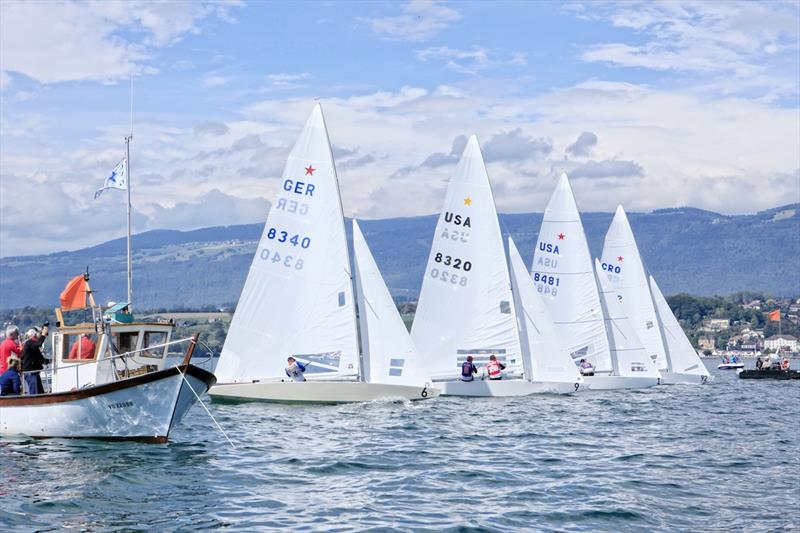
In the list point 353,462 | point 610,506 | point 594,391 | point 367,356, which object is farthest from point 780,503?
point 594,391

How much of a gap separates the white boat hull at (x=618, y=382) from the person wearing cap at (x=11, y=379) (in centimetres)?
3018

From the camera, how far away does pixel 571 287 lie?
5588 centimetres

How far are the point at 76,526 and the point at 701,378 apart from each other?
2169 inches

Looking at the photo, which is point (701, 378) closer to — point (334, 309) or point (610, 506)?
point (334, 309)

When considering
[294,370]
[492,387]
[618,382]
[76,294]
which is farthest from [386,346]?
[618,382]

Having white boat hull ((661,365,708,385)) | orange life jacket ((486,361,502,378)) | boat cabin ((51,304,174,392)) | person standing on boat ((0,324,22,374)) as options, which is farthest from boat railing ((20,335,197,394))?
white boat hull ((661,365,708,385))

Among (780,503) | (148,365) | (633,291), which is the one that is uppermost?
(633,291)

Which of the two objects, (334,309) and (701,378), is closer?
(334,309)

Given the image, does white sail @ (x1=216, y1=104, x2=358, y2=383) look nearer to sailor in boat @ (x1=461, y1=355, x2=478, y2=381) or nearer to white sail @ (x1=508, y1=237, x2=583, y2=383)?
sailor in boat @ (x1=461, y1=355, x2=478, y2=381)

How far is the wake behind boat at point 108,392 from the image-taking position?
27.5 meters

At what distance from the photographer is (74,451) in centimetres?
2638

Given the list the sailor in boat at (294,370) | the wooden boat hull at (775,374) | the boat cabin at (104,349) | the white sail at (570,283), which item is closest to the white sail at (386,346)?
the sailor in boat at (294,370)

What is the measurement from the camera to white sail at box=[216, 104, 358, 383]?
40.4 meters

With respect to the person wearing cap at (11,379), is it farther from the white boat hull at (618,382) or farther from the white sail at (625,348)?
the white sail at (625,348)
